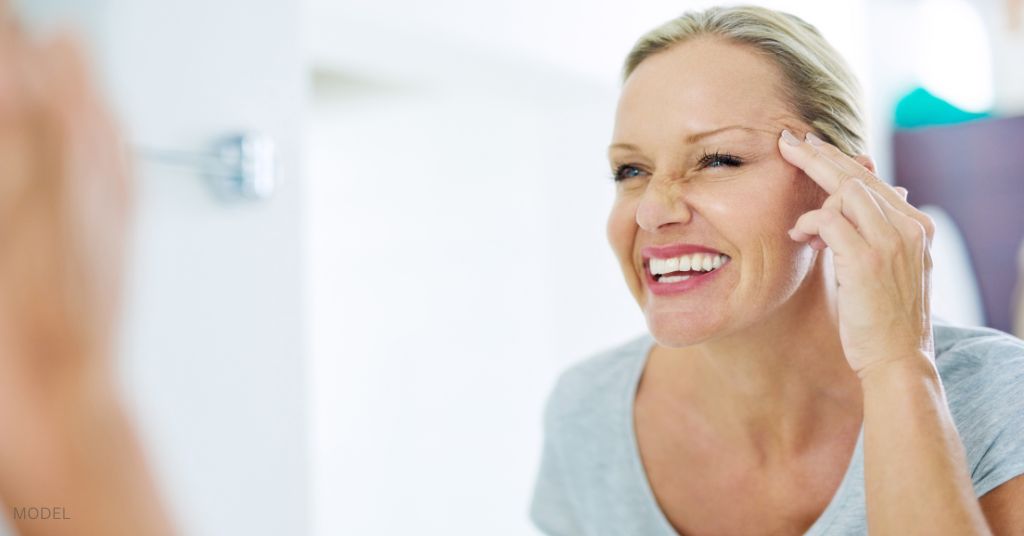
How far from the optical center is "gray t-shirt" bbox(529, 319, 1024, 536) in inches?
30.3

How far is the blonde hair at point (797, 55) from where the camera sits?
87 cm

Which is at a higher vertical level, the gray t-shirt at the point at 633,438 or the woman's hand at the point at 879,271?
the woman's hand at the point at 879,271

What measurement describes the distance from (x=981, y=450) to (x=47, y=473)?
0.66m

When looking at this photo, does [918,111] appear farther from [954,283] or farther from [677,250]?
[677,250]

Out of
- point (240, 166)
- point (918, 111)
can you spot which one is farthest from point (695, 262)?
point (918, 111)

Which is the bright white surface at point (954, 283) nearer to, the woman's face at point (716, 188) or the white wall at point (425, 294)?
the white wall at point (425, 294)

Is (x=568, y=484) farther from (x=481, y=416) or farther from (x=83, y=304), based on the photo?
(x=481, y=416)

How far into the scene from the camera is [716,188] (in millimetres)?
845

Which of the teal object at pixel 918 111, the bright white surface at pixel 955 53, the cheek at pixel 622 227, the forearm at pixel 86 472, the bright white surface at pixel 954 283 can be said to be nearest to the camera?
the forearm at pixel 86 472

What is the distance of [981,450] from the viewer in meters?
0.77

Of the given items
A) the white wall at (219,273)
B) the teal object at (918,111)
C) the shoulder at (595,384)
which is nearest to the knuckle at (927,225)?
the shoulder at (595,384)

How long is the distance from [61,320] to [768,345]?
2.18ft

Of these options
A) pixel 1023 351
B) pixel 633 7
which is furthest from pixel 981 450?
pixel 633 7

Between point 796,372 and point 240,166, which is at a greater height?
point 240,166
